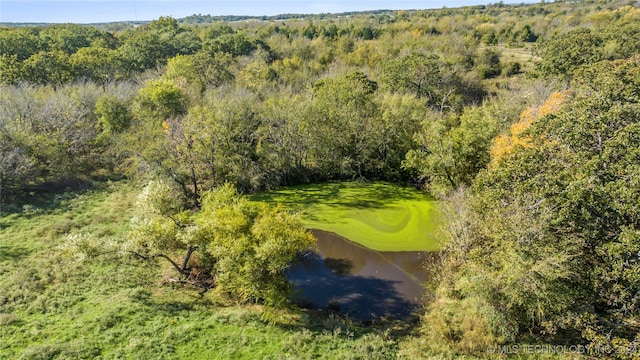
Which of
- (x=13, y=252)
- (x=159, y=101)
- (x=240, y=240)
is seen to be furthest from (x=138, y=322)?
(x=159, y=101)

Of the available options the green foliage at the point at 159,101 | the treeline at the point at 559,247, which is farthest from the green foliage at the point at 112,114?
the treeline at the point at 559,247

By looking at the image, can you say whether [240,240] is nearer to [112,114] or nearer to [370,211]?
[370,211]

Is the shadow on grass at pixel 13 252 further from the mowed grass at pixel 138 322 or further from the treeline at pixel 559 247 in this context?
the treeline at pixel 559 247

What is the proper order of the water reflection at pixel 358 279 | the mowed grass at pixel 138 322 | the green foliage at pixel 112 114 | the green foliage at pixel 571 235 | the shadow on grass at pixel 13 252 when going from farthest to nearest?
the green foliage at pixel 112 114
the shadow on grass at pixel 13 252
the water reflection at pixel 358 279
the mowed grass at pixel 138 322
the green foliage at pixel 571 235

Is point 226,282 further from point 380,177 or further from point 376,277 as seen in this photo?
point 380,177

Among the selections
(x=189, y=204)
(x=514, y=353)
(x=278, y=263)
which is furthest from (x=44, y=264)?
(x=514, y=353)
